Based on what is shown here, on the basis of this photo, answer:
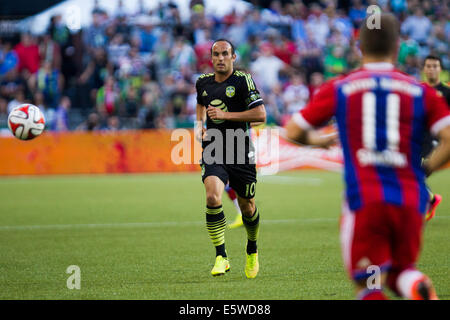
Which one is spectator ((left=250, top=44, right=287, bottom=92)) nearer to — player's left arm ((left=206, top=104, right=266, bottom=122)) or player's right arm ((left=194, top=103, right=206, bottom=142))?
player's right arm ((left=194, top=103, right=206, bottom=142))

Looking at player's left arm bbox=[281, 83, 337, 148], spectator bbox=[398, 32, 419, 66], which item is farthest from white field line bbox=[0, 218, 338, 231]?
spectator bbox=[398, 32, 419, 66]

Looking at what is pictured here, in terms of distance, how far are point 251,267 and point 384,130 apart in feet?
12.0

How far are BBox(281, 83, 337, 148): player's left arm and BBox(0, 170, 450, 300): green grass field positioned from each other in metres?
2.21

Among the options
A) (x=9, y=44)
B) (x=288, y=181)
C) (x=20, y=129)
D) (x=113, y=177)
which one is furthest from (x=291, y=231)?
(x=9, y=44)

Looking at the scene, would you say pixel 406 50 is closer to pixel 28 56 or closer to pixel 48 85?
pixel 48 85

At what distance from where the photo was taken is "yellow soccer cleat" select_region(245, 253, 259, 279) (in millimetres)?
7273

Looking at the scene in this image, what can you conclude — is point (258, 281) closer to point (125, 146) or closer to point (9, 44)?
point (125, 146)

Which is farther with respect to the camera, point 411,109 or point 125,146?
point 125,146

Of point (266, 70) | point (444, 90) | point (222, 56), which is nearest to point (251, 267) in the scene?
point (222, 56)

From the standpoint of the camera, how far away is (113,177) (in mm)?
21922

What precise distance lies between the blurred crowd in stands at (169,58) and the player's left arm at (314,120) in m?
17.9

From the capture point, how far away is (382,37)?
4090 millimetres
